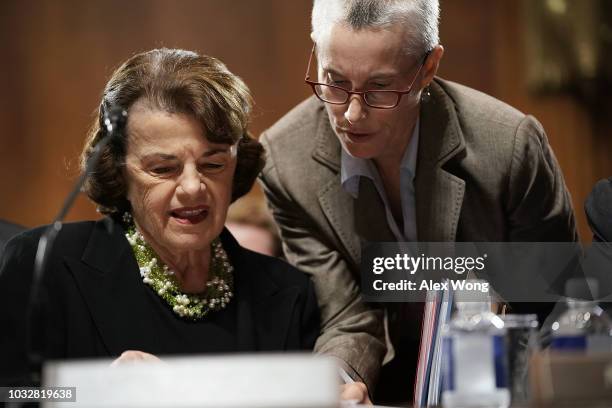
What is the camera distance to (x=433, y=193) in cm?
242

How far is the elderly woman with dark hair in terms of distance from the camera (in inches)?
80.0

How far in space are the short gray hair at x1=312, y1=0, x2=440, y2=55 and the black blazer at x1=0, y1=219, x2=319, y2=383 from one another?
0.61 m

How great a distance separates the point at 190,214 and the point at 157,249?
0.14 metres

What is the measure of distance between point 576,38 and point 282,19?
1368 mm

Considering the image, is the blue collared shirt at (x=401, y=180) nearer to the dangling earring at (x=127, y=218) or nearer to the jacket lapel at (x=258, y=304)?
the jacket lapel at (x=258, y=304)

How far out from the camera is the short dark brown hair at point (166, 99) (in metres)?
2.10

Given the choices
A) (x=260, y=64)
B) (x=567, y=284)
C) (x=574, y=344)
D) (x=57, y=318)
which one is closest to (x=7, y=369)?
(x=57, y=318)

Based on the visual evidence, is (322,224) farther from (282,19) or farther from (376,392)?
(282,19)

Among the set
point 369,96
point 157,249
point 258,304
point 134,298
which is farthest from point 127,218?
point 369,96

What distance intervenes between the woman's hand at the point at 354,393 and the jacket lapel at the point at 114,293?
42 centimetres

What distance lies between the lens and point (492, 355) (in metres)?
1.49

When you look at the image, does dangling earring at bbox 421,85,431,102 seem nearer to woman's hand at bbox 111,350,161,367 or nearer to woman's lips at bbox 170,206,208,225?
woman's lips at bbox 170,206,208,225
